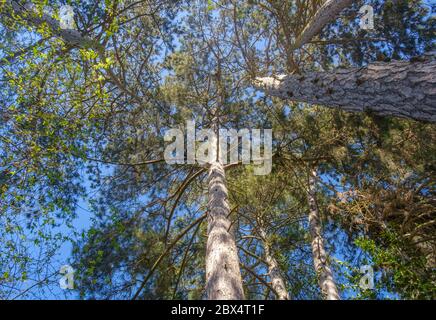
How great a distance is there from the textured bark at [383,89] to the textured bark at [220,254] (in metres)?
2.07

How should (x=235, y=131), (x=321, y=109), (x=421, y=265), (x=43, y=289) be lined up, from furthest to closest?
(x=235, y=131)
(x=321, y=109)
(x=43, y=289)
(x=421, y=265)

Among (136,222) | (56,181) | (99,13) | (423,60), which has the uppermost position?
(99,13)

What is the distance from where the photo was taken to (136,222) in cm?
514

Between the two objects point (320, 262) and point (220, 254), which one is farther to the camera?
point (320, 262)

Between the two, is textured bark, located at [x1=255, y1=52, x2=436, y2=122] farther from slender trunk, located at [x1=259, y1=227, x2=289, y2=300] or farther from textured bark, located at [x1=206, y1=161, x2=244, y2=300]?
slender trunk, located at [x1=259, y1=227, x2=289, y2=300]

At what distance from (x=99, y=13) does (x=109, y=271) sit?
451 centimetres

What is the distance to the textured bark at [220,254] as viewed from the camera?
2686mm

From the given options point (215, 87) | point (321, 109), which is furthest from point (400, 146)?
point (215, 87)

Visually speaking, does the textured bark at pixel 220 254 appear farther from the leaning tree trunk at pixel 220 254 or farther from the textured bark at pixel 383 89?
the textured bark at pixel 383 89

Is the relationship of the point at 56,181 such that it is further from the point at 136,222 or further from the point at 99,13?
the point at 99,13

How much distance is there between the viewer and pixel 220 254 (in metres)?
3.16

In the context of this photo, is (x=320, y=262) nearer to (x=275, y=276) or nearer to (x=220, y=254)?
(x=275, y=276)

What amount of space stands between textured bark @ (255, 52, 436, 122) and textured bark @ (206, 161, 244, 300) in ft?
6.78

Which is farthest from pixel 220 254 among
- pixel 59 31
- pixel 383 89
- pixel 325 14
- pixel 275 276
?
pixel 59 31
